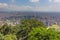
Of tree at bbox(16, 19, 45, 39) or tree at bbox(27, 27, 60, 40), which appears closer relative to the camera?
tree at bbox(27, 27, 60, 40)

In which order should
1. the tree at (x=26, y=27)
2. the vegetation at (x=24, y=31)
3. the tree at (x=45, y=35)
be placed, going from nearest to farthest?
the tree at (x=45, y=35), the vegetation at (x=24, y=31), the tree at (x=26, y=27)

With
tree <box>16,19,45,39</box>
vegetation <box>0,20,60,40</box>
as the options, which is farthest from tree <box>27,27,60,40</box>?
tree <box>16,19,45,39</box>

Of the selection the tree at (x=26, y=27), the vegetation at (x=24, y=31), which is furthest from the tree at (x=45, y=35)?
the tree at (x=26, y=27)

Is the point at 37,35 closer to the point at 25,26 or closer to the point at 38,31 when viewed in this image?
the point at 38,31

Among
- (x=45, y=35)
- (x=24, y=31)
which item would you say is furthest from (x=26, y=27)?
(x=45, y=35)

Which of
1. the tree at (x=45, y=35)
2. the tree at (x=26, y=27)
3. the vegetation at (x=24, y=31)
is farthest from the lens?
the tree at (x=26, y=27)

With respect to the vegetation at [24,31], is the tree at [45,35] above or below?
above

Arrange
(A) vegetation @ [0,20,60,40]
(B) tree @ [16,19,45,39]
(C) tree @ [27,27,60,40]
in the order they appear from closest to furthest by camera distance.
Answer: (C) tree @ [27,27,60,40], (A) vegetation @ [0,20,60,40], (B) tree @ [16,19,45,39]

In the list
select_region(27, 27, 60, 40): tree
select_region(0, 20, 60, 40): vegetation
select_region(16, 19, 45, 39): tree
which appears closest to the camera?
select_region(27, 27, 60, 40): tree

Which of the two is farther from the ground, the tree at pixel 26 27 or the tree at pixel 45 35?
the tree at pixel 45 35

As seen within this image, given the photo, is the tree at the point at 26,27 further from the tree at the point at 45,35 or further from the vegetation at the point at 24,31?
the tree at the point at 45,35

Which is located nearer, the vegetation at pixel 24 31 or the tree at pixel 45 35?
the tree at pixel 45 35

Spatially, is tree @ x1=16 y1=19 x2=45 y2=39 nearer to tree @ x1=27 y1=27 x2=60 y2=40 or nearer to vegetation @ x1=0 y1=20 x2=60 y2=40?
vegetation @ x1=0 y1=20 x2=60 y2=40

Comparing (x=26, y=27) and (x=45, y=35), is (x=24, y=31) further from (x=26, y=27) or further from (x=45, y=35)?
(x=45, y=35)
